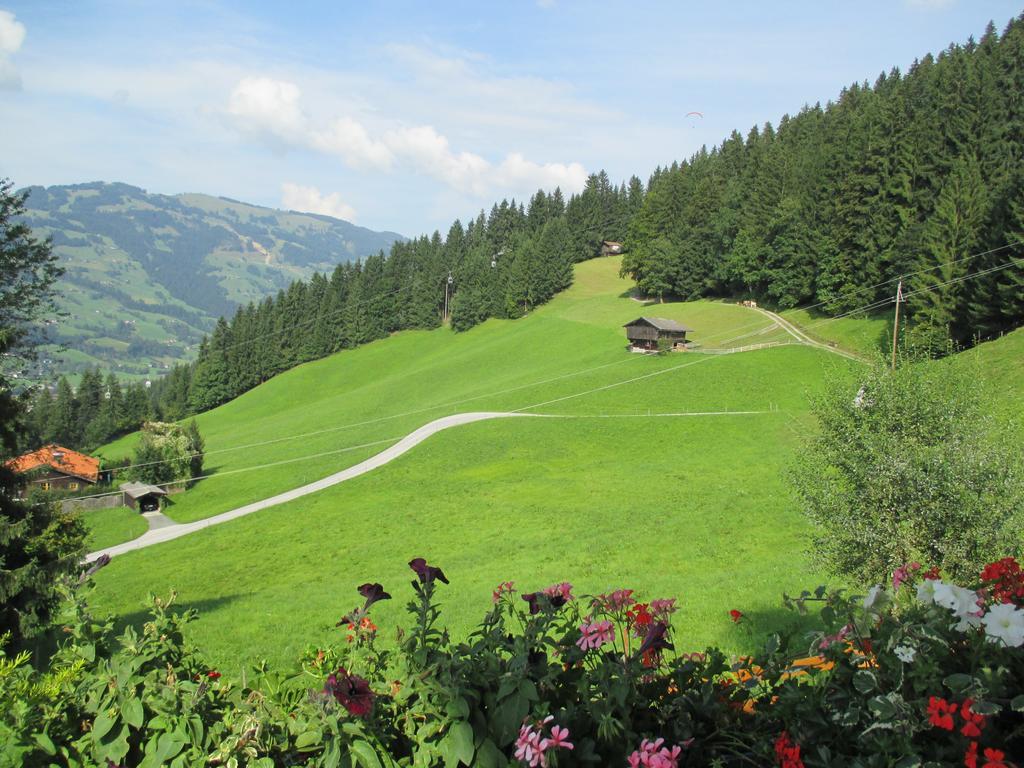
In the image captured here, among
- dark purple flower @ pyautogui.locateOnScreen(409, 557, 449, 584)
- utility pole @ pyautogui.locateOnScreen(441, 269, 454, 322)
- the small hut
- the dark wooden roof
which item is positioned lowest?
the small hut

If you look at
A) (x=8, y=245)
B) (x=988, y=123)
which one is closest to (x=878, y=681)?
(x=8, y=245)

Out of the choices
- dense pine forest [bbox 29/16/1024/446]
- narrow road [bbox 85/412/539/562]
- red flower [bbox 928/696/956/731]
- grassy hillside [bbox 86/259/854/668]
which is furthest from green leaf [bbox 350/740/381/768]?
narrow road [bbox 85/412/539/562]

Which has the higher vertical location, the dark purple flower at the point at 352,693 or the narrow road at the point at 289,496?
the dark purple flower at the point at 352,693

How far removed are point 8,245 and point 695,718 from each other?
2535 centimetres

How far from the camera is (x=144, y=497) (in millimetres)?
43906

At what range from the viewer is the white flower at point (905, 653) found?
8.12 ft

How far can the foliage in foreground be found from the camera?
245cm

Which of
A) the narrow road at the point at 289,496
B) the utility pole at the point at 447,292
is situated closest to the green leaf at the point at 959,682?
the narrow road at the point at 289,496

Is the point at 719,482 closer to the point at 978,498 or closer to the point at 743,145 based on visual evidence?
the point at 978,498

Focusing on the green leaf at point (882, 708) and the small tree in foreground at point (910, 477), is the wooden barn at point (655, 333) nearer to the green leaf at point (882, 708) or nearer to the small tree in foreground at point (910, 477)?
the small tree in foreground at point (910, 477)

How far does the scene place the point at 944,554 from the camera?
12203 millimetres

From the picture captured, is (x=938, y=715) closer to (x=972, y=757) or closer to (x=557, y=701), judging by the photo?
(x=972, y=757)

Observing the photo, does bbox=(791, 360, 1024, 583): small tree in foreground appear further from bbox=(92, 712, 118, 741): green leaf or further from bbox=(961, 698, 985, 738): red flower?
bbox=(92, 712, 118, 741): green leaf

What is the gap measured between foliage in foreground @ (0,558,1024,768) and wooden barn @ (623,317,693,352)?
57912mm
